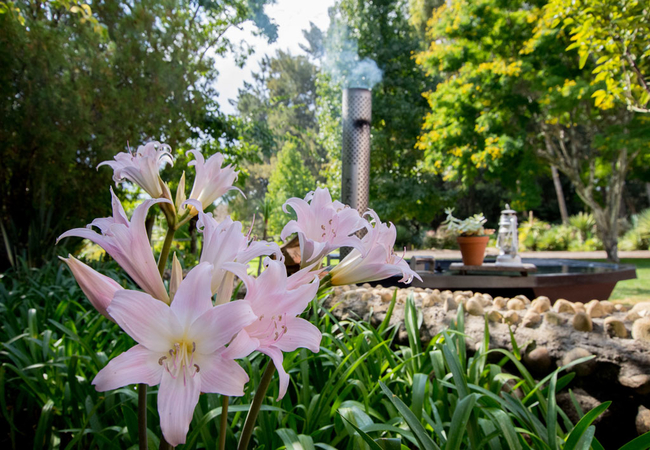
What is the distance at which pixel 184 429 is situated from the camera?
1.65ft

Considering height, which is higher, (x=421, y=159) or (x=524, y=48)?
(x=524, y=48)

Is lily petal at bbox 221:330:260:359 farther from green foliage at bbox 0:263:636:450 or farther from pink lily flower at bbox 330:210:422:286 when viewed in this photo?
green foliage at bbox 0:263:636:450

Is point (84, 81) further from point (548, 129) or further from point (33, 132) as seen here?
point (548, 129)

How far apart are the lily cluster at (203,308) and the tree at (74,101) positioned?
3.57 meters

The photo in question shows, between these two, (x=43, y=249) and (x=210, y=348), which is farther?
(x=43, y=249)

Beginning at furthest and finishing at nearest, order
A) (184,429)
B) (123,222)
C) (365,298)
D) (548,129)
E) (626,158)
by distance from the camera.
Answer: (548,129) < (626,158) < (365,298) < (123,222) < (184,429)

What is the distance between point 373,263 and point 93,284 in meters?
0.43

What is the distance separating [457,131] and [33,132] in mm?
7947

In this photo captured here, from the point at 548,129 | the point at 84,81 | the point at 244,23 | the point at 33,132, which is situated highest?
the point at 244,23

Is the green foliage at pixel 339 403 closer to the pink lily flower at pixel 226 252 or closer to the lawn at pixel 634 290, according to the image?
the pink lily flower at pixel 226 252

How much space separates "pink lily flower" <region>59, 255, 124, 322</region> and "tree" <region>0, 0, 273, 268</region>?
3.57 meters

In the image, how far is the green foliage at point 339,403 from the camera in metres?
1.08

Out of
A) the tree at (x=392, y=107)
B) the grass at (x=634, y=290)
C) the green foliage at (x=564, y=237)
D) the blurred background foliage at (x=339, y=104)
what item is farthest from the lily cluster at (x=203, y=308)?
the green foliage at (x=564, y=237)

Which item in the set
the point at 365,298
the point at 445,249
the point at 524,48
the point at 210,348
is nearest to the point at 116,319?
the point at 210,348
